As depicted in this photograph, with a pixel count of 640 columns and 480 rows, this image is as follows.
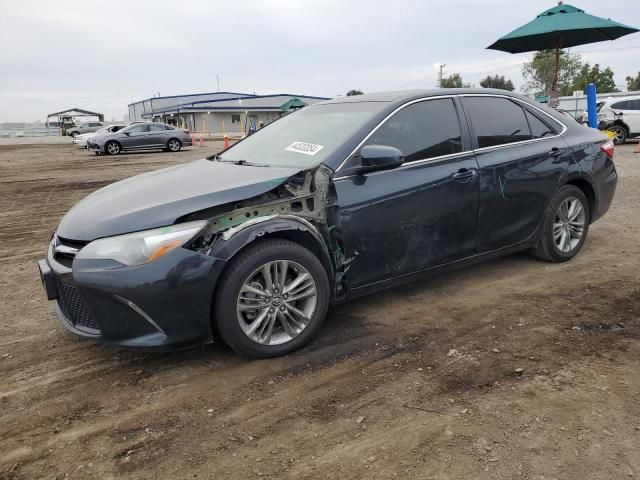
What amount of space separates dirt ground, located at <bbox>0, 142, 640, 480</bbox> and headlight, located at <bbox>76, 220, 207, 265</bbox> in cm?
75

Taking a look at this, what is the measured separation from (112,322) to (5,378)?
0.85 m

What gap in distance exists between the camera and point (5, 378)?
119 inches

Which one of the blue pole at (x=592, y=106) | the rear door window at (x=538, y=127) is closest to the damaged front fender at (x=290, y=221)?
the rear door window at (x=538, y=127)

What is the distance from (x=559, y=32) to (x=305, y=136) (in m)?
7.47

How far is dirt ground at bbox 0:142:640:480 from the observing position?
7.31ft

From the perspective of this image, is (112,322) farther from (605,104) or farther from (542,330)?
(605,104)

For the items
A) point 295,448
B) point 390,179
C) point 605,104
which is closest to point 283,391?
point 295,448

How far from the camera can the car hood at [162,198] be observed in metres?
2.85

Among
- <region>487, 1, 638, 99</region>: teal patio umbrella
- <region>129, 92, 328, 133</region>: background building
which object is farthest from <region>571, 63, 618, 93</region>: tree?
<region>487, 1, 638, 99</region>: teal patio umbrella

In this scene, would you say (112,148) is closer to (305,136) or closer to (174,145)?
(174,145)

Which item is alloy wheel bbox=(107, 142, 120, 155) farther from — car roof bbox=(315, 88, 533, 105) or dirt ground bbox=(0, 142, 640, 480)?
car roof bbox=(315, 88, 533, 105)

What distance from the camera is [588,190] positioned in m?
4.82

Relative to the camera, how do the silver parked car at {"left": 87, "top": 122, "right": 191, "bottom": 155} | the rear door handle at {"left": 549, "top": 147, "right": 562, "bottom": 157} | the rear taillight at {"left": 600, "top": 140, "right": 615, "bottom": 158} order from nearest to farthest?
the rear door handle at {"left": 549, "top": 147, "right": 562, "bottom": 157}
the rear taillight at {"left": 600, "top": 140, "right": 615, "bottom": 158}
the silver parked car at {"left": 87, "top": 122, "right": 191, "bottom": 155}

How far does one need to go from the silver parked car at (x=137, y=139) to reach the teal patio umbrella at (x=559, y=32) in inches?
650
